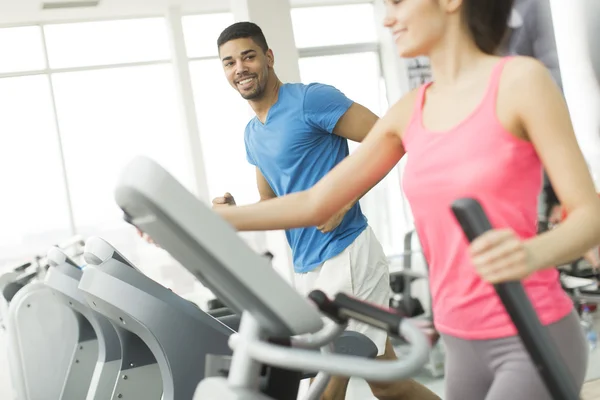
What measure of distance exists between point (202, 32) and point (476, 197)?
24.0 feet

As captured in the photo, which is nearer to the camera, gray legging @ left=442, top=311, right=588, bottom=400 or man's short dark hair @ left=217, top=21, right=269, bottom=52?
gray legging @ left=442, top=311, right=588, bottom=400

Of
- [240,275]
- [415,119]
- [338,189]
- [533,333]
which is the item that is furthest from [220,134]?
[533,333]

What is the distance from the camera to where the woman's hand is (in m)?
0.86

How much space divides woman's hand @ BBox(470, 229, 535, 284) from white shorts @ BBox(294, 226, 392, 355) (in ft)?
5.36

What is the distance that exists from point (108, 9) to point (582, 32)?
17.8 feet

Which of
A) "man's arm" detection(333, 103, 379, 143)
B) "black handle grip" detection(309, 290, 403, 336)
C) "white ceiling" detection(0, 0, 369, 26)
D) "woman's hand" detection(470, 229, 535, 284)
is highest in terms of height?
"white ceiling" detection(0, 0, 369, 26)

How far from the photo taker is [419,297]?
504 centimetres

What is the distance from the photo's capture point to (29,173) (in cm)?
749

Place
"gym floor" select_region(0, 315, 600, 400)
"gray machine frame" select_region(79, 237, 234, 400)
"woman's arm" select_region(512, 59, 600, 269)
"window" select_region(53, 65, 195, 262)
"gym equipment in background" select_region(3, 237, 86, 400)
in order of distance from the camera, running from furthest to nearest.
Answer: "window" select_region(53, 65, 195, 262), "gym equipment in background" select_region(3, 237, 86, 400), "gym floor" select_region(0, 315, 600, 400), "gray machine frame" select_region(79, 237, 234, 400), "woman's arm" select_region(512, 59, 600, 269)

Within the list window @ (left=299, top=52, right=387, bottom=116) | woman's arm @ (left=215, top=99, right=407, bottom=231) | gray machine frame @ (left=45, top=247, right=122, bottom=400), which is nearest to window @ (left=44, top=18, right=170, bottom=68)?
window @ (left=299, top=52, right=387, bottom=116)

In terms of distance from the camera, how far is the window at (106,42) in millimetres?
7676

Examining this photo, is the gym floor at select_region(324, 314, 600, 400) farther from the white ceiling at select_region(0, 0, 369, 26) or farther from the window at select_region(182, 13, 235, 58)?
the window at select_region(182, 13, 235, 58)

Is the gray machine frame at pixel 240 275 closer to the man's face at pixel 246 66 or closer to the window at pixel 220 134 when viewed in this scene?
the man's face at pixel 246 66

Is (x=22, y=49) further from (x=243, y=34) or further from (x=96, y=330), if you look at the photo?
(x=243, y=34)
